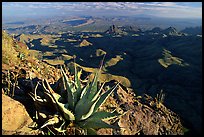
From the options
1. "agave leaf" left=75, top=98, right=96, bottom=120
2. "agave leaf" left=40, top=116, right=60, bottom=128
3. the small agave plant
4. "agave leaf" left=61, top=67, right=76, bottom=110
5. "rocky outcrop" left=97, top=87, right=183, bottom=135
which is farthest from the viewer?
"rocky outcrop" left=97, top=87, right=183, bottom=135

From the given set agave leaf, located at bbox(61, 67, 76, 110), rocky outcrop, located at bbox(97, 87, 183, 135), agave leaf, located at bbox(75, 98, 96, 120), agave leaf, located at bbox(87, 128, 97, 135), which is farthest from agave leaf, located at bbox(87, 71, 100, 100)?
rocky outcrop, located at bbox(97, 87, 183, 135)

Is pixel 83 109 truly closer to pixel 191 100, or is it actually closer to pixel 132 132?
pixel 132 132

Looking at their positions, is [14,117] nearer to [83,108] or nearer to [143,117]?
[83,108]

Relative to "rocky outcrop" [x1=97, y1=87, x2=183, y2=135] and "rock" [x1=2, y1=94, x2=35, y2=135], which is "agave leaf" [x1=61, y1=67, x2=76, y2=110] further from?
"rocky outcrop" [x1=97, y1=87, x2=183, y2=135]

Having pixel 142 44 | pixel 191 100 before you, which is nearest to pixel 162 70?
pixel 191 100

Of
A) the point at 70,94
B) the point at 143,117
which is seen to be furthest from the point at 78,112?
the point at 143,117

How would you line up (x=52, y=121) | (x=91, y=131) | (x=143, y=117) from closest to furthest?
(x=52, y=121)
(x=91, y=131)
(x=143, y=117)
